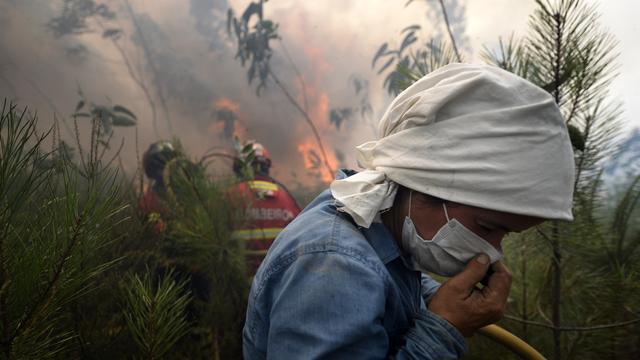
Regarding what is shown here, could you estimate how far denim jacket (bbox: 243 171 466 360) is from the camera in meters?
0.69

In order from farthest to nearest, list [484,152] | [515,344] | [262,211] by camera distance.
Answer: [262,211], [515,344], [484,152]

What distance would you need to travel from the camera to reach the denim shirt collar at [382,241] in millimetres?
883

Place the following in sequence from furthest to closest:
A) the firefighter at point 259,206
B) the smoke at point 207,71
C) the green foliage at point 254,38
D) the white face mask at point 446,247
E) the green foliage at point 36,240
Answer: the green foliage at point 254,38
the smoke at point 207,71
the firefighter at point 259,206
the white face mask at point 446,247
the green foliage at point 36,240

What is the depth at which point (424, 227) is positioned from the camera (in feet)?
3.05

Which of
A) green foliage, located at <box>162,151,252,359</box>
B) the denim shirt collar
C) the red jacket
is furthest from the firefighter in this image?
the denim shirt collar

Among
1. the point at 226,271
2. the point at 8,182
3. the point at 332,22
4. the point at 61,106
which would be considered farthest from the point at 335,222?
the point at 332,22

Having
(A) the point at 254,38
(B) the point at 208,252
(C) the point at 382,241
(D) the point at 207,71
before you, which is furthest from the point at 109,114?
(C) the point at 382,241

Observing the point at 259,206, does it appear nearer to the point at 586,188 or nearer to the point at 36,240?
the point at 586,188

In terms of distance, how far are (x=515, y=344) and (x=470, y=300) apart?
1.24 feet

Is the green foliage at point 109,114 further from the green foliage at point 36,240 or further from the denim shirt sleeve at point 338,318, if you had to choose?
the denim shirt sleeve at point 338,318

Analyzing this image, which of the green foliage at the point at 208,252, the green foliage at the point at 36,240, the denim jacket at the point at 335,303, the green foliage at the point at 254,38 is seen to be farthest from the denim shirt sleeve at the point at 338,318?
the green foliage at the point at 254,38

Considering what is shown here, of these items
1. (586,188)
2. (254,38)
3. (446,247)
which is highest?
(254,38)

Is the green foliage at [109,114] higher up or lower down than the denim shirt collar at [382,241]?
higher up

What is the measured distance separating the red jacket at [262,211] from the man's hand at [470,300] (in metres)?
1.70
